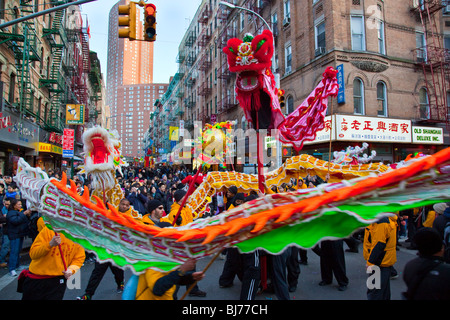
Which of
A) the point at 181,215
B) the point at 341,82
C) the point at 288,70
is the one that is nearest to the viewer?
the point at 181,215

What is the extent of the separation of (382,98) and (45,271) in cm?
1685

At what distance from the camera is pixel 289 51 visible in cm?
1875

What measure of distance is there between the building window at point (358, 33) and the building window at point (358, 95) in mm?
1799

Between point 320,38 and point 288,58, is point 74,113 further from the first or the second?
point 320,38

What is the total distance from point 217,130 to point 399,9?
15.7 meters

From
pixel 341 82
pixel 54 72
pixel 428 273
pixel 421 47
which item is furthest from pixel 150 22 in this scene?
pixel 54 72

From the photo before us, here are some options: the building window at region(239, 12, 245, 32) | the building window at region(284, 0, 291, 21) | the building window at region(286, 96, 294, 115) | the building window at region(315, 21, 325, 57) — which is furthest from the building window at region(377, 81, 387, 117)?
the building window at region(239, 12, 245, 32)

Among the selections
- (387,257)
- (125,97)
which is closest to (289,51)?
(387,257)

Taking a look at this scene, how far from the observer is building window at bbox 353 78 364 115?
15.0 metres

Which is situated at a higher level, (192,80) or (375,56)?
(192,80)

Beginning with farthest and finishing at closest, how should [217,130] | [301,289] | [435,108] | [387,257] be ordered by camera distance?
[435,108] → [217,130] → [301,289] → [387,257]

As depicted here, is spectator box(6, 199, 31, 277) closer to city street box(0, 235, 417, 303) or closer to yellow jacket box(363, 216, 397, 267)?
city street box(0, 235, 417, 303)

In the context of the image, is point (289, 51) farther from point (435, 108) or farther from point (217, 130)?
point (217, 130)

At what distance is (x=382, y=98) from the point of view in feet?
50.8
